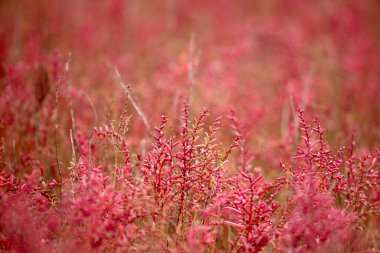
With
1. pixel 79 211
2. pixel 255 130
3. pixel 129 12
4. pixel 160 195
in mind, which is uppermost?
pixel 129 12

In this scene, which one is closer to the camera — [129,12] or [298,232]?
[298,232]

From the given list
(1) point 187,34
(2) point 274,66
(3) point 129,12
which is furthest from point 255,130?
(3) point 129,12

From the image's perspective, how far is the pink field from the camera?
5.21 ft

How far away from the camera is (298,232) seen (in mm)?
1432

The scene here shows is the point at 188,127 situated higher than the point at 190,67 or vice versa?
the point at 190,67

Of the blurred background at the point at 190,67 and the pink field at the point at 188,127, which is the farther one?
the blurred background at the point at 190,67

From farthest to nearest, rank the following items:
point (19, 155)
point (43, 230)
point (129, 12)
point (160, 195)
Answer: point (129, 12), point (19, 155), point (160, 195), point (43, 230)

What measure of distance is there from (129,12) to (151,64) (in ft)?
6.94

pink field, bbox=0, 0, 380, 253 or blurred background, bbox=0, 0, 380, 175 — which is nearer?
pink field, bbox=0, 0, 380, 253

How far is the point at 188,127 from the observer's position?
329 centimetres

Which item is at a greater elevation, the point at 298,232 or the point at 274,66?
the point at 274,66

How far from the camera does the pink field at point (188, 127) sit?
159cm

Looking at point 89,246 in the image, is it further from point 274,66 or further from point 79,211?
point 274,66

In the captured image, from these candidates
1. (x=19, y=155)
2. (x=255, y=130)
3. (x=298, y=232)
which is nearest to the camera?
(x=298, y=232)
